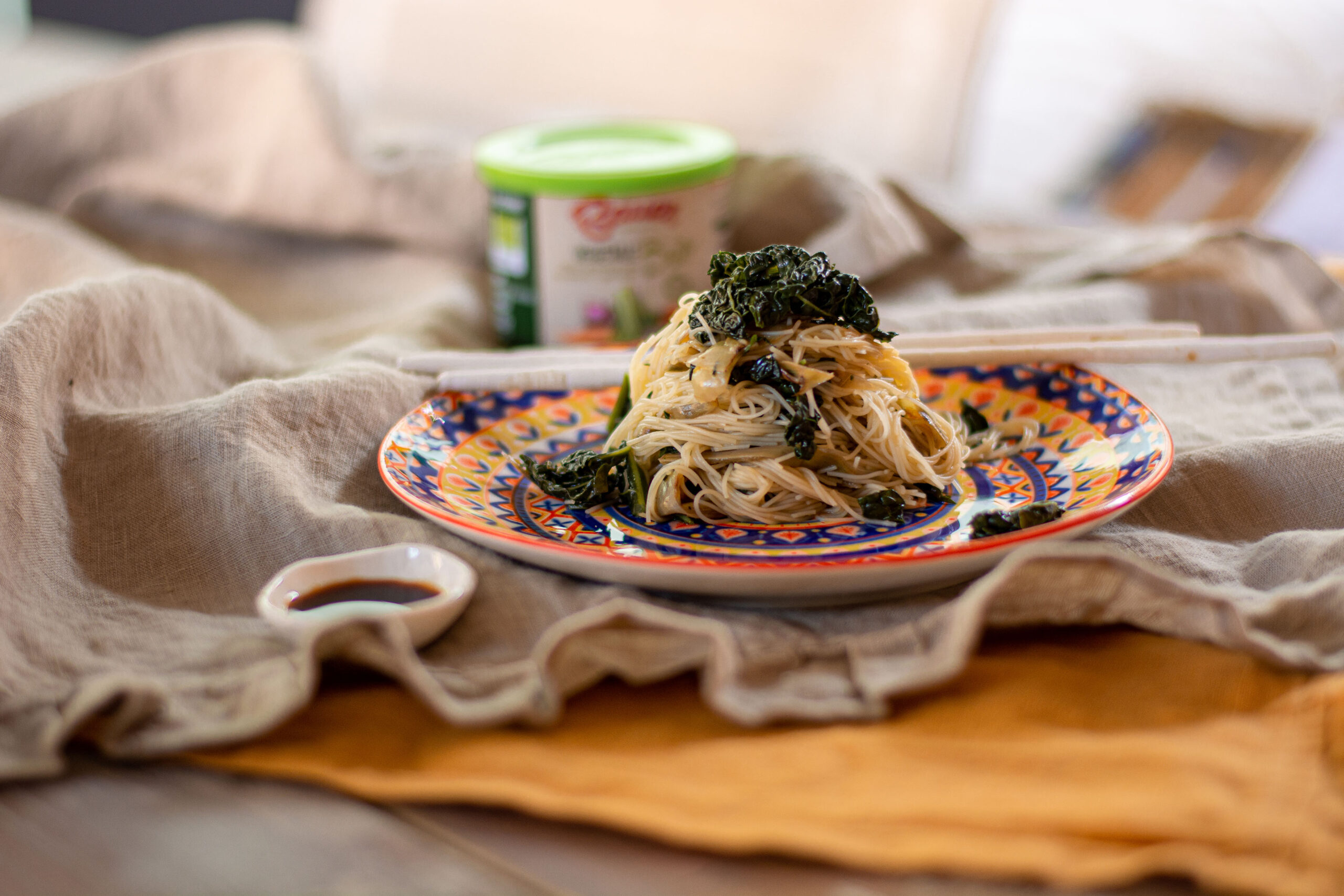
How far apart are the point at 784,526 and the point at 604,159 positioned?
45.9 inches

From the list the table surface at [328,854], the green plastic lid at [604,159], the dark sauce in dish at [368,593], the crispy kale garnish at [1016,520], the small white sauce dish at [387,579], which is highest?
the green plastic lid at [604,159]

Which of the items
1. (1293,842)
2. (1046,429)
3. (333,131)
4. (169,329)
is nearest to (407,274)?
(333,131)

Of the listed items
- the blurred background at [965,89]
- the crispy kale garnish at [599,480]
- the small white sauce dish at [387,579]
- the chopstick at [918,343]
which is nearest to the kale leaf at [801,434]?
the crispy kale garnish at [599,480]

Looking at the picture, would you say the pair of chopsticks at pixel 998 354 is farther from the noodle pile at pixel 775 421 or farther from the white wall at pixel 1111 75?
the white wall at pixel 1111 75

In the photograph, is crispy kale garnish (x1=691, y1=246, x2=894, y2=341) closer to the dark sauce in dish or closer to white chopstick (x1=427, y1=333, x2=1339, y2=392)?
white chopstick (x1=427, y1=333, x2=1339, y2=392)

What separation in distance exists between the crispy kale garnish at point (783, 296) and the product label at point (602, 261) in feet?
2.43

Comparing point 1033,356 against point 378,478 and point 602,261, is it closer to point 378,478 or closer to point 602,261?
point 602,261

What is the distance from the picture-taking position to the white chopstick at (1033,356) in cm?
175

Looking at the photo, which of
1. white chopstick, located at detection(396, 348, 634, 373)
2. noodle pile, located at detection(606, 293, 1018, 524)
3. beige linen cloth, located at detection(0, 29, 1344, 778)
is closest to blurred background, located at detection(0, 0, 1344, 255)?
beige linen cloth, located at detection(0, 29, 1344, 778)

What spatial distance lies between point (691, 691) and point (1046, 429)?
2.62 feet

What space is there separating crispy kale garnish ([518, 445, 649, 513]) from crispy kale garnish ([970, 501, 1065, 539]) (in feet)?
1.46

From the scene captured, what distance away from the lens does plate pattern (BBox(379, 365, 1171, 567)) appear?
142 centimetres

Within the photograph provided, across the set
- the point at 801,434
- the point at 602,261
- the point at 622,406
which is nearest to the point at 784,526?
the point at 801,434

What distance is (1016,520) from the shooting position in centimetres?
146
